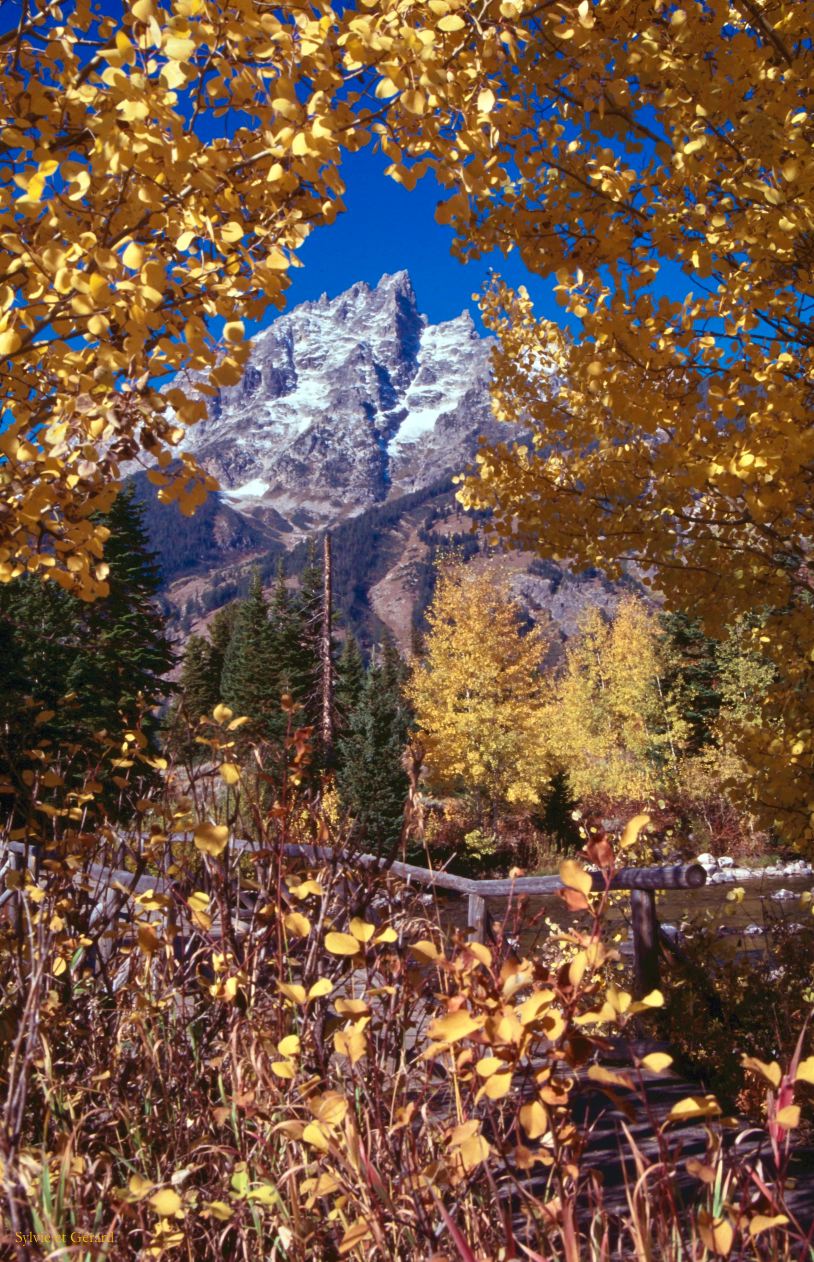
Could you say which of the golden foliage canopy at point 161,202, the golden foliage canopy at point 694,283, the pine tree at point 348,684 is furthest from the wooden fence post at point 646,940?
the pine tree at point 348,684

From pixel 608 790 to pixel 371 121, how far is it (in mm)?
26185

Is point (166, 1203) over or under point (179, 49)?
under

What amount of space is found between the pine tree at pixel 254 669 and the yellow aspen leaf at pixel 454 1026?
85.5 feet

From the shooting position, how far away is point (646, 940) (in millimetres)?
5066

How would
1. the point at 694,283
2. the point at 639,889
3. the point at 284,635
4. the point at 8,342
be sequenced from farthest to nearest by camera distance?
the point at 284,635
the point at 639,889
the point at 694,283
the point at 8,342

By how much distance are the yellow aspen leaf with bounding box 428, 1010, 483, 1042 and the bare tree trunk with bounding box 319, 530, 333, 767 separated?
79.6 feet

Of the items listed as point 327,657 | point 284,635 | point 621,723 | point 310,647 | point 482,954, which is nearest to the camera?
point 482,954

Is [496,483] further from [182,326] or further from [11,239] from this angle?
[11,239]

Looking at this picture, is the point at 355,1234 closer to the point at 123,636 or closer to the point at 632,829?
the point at 632,829

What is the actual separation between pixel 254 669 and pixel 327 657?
7.94 meters

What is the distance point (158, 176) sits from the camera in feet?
5.43

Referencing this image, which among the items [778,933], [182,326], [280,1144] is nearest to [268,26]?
[182,326]

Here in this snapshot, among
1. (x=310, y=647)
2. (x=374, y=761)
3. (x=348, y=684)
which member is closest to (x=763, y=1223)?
(x=374, y=761)

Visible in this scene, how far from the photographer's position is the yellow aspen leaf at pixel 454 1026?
1054 millimetres
